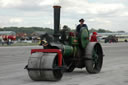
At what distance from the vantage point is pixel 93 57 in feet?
32.2

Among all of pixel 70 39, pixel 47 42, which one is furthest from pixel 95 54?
pixel 47 42

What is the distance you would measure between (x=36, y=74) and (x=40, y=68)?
9.1 inches

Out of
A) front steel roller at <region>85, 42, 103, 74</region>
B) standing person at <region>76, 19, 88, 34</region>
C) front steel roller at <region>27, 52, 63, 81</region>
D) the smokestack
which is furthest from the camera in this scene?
standing person at <region>76, 19, 88, 34</region>

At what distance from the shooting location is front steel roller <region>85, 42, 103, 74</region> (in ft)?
30.9

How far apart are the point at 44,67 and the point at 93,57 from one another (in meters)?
2.70

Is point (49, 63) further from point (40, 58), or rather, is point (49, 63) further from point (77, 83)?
point (77, 83)

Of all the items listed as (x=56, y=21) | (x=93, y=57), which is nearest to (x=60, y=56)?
(x=56, y=21)

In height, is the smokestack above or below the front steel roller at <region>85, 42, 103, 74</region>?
above

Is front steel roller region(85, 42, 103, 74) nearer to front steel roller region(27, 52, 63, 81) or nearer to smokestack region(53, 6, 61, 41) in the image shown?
smokestack region(53, 6, 61, 41)

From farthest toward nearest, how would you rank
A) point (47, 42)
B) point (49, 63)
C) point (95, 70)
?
1. point (95, 70)
2. point (47, 42)
3. point (49, 63)

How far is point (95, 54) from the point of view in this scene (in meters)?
10.0

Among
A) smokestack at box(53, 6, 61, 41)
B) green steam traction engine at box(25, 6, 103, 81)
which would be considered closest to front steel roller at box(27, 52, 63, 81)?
green steam traction engine at box(25, 6, 103, 81)

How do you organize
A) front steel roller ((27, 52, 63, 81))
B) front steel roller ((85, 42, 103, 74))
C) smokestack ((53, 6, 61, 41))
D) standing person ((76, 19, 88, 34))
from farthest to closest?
standing person ((76, 19, 88, 34)) < front steel roller ((85, 42, 103, 74)) < smokestack ((53, 6, 61, 41)) < front steel roller ((27, 52, 63, 81))

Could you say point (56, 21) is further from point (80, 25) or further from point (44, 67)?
point (80, 25)
